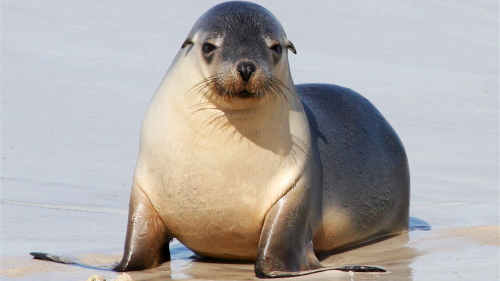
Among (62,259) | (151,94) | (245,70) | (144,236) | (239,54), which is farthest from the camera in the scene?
(151,94)

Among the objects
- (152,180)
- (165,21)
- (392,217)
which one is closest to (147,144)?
(152,180)

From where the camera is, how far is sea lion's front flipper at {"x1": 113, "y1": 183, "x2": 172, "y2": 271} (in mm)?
5199

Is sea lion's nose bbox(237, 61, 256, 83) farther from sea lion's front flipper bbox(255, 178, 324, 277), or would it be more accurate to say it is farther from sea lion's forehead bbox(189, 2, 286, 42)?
sea lion's front flipper bbox(255, 178, 324, 277)

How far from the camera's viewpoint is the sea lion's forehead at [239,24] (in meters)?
5.07

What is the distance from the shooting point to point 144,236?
17.3ft

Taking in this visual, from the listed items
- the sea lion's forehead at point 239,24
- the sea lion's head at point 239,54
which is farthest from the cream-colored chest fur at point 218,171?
the sea lion's forehead at point 239,24

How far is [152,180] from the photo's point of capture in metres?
5.33

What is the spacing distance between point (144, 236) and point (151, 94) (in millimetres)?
5023

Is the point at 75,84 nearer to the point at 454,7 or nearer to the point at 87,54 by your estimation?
the point at 87,54

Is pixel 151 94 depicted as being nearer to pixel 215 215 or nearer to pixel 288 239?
pixel 215 215

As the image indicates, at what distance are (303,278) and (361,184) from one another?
1.73 meters

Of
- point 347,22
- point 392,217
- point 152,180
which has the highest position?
point 347,22

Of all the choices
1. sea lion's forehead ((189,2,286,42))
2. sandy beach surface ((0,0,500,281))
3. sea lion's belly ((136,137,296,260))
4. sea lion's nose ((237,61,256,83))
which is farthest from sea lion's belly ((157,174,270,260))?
sea lion's forehead ((189,2,286,42))

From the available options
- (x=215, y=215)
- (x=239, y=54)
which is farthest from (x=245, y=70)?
(x=215, y=215)
